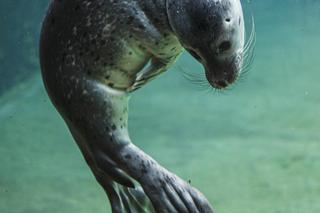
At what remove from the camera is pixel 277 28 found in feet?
30.4

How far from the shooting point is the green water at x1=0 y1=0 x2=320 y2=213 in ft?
15.9

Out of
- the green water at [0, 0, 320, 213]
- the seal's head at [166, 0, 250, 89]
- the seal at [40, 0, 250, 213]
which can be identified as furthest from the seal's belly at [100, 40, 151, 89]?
the green water at [0, 0, 320, 213]

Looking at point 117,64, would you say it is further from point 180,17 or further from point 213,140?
point 213,140

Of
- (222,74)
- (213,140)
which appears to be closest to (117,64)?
(222,74)

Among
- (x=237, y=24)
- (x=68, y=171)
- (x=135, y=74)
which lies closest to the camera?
(x=237, y=24)

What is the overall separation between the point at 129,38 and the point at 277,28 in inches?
303

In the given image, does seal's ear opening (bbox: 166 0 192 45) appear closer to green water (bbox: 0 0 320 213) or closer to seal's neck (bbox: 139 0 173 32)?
seal's neck (bbox: 139 0 173 32)

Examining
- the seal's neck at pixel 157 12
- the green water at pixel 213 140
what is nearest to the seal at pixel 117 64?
the seal's neck at pixel 157 12

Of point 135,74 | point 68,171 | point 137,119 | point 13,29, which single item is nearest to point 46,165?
point 68,171

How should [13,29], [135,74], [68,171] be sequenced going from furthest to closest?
[13,29] < [68,171] < [135,74]

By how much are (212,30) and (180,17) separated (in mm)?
86

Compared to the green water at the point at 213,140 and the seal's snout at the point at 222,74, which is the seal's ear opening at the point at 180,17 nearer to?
the seal's snout at the point at 222,74

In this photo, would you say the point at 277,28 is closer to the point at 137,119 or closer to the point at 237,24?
the point at 137,119

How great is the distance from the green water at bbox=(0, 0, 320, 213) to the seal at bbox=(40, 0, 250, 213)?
2.61m
